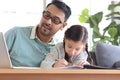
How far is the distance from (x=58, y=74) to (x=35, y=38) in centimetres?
99

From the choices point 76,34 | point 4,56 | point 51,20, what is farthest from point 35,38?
point 4,56

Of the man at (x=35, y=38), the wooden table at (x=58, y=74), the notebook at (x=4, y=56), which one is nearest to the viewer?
the wooden table at (x=58, y=74)

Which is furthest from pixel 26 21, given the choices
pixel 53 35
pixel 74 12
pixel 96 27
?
pixel 53 35

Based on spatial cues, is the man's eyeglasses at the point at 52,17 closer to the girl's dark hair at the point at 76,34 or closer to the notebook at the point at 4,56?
the girl's dark hair at the point at 76,34

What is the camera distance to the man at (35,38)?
193 centimetres

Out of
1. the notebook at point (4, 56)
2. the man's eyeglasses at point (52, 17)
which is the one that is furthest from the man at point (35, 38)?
the notebook at point (4, 56)

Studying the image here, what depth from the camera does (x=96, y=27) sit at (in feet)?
9.16

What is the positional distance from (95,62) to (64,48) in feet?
1.30

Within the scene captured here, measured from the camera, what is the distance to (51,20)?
1980 millimetres

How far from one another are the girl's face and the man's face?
24cm

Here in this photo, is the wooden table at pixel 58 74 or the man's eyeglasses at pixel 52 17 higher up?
the man's eyeglasses at pixel 52 17

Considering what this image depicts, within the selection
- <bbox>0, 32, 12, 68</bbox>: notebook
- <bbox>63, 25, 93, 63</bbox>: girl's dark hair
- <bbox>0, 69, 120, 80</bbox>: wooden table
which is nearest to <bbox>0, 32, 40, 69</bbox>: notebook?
Answer: <bbox>0, 32, 12, 68</bbox>: notebook

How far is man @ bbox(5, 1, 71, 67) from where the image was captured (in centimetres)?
193

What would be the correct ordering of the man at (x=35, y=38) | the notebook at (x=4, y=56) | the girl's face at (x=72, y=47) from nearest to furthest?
the notebook at (x=4, y=56)
the girl's face at (x=72, y=47)
the man at (x=35, y=38)
